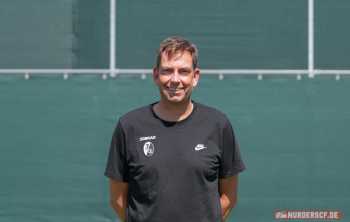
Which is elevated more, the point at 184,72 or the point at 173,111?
the point at 184,72

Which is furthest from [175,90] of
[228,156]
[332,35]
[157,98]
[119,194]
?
[332,35]

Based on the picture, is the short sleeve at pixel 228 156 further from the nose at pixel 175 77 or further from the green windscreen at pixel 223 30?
the green windscreen at pixel 223 30

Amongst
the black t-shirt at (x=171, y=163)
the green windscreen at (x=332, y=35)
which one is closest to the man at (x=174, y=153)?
the black t-shirt at (x=171, y=163)

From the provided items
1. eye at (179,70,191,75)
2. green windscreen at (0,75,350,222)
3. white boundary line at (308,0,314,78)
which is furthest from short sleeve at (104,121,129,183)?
white boundary line at (308,0,314,78)

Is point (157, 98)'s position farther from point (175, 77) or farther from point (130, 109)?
point (175, 77)

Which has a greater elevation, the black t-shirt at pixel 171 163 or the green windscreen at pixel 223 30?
the green windscreen at pixel 223 30

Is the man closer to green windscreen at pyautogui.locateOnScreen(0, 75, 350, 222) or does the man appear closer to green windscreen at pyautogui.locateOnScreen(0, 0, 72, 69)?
green windscreen at pyautogui.locateOnScreen(0, 75, 350, 222)

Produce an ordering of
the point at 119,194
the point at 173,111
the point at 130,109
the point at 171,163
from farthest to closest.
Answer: the point at 130,109, the point at 119,194, the point at 173,111, the point at 171,163

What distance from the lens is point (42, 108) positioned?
12.8 feet

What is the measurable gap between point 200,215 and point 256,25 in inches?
111

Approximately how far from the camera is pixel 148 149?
1770 millimetres

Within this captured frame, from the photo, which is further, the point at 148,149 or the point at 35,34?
the point at 35,34

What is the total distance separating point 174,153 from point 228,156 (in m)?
0.36

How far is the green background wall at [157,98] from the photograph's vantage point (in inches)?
152
